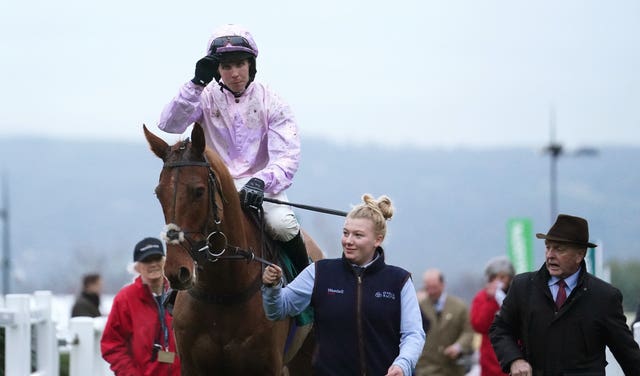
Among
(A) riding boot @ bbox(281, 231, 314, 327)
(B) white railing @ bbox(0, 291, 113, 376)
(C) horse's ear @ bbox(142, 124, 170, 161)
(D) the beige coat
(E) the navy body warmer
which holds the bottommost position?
(D) the beige coat

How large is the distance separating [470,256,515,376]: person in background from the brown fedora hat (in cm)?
483

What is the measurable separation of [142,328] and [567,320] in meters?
3.19

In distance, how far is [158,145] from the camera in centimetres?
712

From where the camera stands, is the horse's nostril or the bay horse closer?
the horse's nostril

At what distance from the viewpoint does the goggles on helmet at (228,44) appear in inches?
305

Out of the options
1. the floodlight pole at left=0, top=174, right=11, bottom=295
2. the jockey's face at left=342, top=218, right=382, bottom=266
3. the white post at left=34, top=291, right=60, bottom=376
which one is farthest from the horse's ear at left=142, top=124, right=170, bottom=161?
the floodlight pole at left=0, top=174, right=11, bottom=295

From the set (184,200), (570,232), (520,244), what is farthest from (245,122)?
(520,244)

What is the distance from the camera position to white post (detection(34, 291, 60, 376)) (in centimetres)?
979

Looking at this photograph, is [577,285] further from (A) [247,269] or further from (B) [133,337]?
(B) [133,337]

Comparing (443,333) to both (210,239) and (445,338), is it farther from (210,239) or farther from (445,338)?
(210,239)

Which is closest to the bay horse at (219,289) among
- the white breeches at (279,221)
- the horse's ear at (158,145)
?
the horse's ear at (158,145)

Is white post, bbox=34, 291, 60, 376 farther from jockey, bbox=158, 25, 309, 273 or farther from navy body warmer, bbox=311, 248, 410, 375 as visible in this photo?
navy body warmer, bbox=311, 248, 410, 375

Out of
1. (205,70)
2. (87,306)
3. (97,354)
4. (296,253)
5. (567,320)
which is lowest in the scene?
(97,354)

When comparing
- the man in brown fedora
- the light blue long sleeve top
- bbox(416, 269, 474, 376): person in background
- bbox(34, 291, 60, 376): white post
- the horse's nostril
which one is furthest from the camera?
bbox(416, 269, 474, 376): person in background
